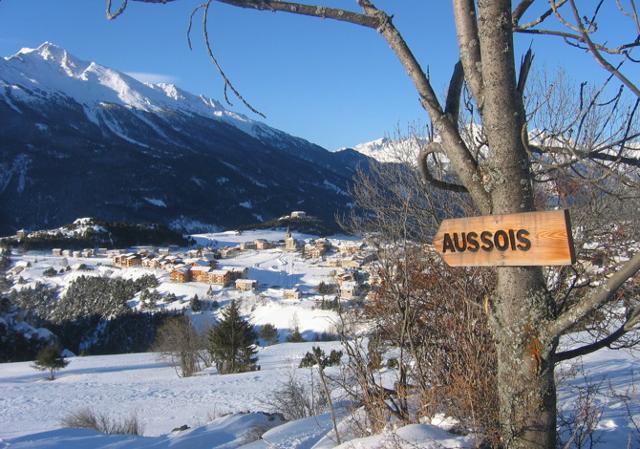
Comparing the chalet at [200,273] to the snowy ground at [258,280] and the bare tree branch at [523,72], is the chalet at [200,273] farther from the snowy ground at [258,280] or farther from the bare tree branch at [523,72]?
the bare tree branch at [523,72]

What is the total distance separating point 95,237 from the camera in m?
75.1

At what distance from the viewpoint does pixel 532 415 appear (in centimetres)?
182

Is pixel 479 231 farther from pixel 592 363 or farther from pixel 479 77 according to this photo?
pixel 592 363

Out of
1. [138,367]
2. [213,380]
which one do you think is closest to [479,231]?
[213,380]

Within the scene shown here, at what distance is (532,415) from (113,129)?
197m

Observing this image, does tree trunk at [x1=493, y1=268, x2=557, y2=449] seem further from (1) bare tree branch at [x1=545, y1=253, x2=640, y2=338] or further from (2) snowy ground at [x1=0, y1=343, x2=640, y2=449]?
(2) snowy ground at [x1=0, y1=343, x2=640, y2=449]

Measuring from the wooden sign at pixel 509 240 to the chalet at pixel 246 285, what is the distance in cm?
4326

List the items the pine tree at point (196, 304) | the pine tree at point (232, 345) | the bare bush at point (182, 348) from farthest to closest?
the pine tree at point (196, 304), the bare bush at point (182, 348), the pine tree at point (232, 345)

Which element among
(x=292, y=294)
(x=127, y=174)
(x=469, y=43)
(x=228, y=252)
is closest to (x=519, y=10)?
A: (x=469, y=43)

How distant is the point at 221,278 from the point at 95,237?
3593 cm

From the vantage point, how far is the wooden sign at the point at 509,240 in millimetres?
1656

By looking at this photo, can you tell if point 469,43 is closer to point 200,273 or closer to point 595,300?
point 595,300

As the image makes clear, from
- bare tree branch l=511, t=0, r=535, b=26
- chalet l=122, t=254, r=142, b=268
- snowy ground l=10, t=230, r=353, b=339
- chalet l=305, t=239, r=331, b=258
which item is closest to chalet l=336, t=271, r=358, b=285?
bare tree branch l=511, t=0, r=535, b=26

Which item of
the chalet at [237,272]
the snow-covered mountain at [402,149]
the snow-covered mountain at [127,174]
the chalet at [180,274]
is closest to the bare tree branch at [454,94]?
the snow-covered mountain at [402,149]
